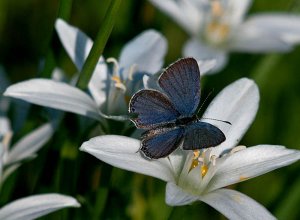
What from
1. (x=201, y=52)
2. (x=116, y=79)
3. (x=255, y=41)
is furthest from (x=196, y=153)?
(x=255, y=41)

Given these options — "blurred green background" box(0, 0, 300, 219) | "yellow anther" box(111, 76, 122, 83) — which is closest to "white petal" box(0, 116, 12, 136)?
"blurred green background" box(0, 0, 300, 219)

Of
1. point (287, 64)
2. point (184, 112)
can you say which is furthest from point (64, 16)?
point (287, 64)

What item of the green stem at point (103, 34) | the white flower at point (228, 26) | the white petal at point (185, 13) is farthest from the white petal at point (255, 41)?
the green stem at point (103, 34)

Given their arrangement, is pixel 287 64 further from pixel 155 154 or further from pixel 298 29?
pixel 155 154

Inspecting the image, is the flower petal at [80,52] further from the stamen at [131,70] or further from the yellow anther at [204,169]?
the yellow anther at [204,169]

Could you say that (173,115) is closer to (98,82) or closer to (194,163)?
(194,163)
